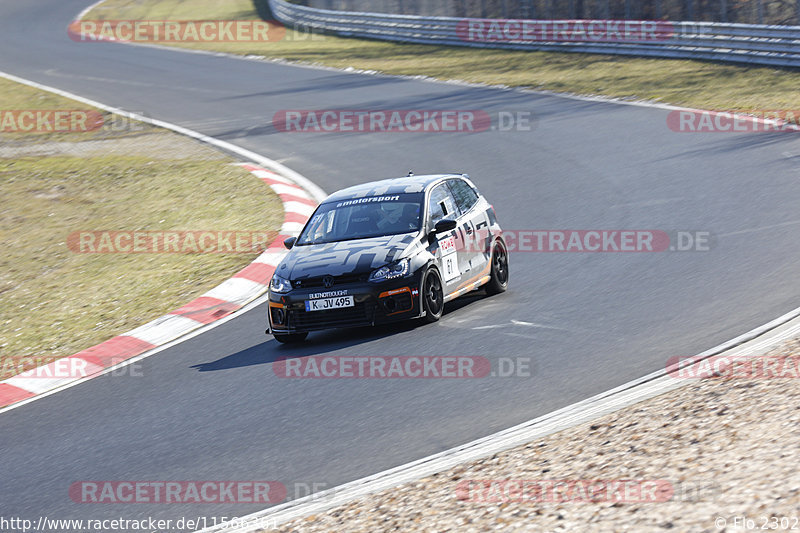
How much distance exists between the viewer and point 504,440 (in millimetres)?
7457

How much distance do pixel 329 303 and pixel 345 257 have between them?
0.56 m

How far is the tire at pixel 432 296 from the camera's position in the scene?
10.8m

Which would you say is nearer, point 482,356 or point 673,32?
point 482,356

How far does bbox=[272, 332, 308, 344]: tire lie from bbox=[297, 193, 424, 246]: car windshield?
1147mm

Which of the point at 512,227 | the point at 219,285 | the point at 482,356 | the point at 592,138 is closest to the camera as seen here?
the point at 482,356

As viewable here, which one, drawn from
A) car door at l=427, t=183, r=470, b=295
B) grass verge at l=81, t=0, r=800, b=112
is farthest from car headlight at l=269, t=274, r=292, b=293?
grass verge at l=81, t=0, r=800, b=112

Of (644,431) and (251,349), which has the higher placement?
(644,431)

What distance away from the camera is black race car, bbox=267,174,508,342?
10586mm

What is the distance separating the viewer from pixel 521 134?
21875mm

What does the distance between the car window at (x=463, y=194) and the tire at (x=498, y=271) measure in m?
0.56

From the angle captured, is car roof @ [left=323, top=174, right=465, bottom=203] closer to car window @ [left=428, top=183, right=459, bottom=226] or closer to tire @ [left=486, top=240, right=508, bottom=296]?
car window @ [left=428, top=183, right=459, bottom=226]

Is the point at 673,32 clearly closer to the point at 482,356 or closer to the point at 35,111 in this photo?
the point at 35,111

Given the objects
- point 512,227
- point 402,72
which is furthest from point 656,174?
point 402,72

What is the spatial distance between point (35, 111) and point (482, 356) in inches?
907
